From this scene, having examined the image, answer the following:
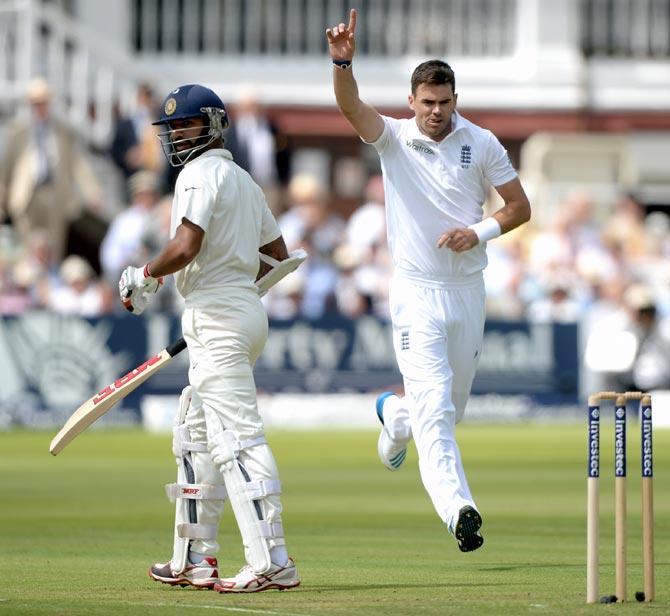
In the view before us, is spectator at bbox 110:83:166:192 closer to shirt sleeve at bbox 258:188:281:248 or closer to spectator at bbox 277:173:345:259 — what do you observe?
spectator at bbox 277:173:345:259

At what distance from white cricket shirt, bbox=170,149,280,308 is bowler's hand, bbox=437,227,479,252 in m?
1.07

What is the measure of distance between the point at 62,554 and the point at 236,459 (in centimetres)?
214

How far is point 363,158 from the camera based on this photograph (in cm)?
3066

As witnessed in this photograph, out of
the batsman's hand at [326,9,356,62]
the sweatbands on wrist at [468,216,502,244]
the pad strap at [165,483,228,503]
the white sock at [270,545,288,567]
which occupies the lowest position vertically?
the white sock at [270,545,288,567]

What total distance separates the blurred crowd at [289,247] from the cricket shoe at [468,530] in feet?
46.3

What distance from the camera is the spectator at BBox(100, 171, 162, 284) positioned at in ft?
77.6

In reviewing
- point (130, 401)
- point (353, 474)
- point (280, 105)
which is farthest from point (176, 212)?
point (280, 105)

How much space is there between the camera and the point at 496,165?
976cm

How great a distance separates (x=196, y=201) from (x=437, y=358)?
1621mm

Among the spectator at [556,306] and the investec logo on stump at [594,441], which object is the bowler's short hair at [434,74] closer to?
the investec logo on stump at [594,441]

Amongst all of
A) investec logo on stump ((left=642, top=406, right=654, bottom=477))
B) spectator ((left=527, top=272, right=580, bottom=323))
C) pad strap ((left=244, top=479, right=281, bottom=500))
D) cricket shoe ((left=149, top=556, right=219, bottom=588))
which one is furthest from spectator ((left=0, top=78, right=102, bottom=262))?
investec logo on stump ((left=642, top=406, right=654, bottom=477))

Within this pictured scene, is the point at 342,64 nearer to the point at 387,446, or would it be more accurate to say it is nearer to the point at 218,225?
the point at 218,225

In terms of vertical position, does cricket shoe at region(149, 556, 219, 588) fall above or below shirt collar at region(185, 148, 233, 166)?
below

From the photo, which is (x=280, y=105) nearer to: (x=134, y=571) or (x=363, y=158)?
(x=363, y=158)
